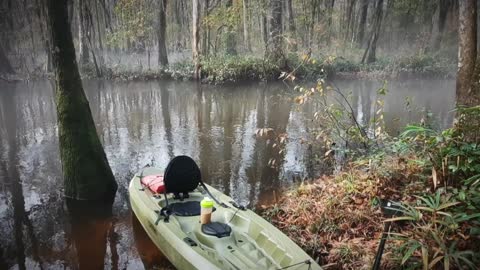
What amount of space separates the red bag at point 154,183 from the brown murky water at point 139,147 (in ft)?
2.49

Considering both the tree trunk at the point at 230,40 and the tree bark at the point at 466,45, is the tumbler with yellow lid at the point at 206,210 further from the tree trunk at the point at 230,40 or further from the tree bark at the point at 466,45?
the tree trunk at the point at 230,40

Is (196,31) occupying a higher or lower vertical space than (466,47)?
higher

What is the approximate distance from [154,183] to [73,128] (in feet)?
6.83

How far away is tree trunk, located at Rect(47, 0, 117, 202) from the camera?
22.4 ft

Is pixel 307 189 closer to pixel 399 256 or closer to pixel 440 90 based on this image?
pixel 399 256

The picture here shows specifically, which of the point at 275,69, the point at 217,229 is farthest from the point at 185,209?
the point at 275,69

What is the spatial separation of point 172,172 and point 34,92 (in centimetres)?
1842

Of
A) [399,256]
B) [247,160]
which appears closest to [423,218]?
[399,256]

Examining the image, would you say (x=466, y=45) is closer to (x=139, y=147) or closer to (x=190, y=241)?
(x=190, y=241)

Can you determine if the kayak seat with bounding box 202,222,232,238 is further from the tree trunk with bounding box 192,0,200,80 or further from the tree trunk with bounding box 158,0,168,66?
the tree trunk with bounding box 158,0,168,66

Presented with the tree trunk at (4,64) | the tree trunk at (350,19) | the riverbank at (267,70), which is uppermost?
the tree trunk at (350,19)

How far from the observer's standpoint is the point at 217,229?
502 centimetres

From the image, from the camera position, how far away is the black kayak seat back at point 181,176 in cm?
575

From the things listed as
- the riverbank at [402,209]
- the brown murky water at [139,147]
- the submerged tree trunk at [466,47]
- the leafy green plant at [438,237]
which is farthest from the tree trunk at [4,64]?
the leafy green plant at [438,237]
